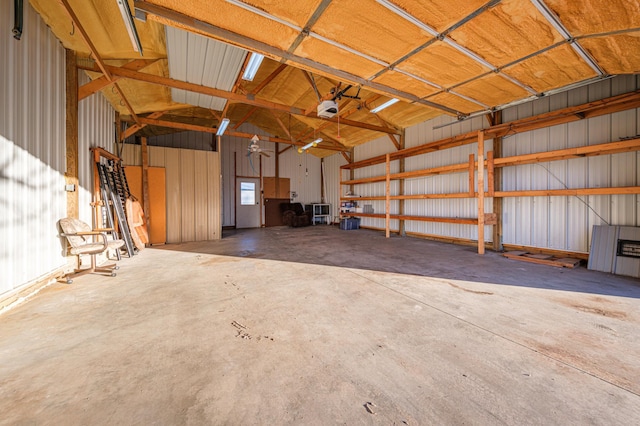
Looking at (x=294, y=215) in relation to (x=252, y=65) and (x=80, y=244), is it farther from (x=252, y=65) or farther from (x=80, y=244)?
(x=80, y=244)

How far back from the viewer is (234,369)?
60.3 inches

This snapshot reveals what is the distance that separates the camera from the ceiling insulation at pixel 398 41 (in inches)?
91.0

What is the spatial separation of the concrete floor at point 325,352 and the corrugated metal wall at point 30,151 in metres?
0.47

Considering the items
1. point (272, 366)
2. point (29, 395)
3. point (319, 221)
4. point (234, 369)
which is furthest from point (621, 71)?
point (319, 221)

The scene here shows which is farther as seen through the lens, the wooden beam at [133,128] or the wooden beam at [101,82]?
the wooden beam at [133,128]

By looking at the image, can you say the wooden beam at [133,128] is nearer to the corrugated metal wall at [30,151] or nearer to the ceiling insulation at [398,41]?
the ceiling insulation at [398,41]

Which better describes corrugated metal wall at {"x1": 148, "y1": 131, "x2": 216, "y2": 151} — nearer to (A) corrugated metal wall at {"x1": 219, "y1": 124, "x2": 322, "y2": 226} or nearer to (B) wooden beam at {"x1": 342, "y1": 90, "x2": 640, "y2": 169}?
(A) corrugated metal wall at {"x1": 219, "y1": 124, "x2": 322, "y2": 226}

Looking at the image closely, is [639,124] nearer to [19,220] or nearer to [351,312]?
[351,312]

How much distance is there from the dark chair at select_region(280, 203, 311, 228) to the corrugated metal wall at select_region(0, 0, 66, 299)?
8.16 metres

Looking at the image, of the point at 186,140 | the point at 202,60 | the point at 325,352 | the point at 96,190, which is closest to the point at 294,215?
the point at 186,140

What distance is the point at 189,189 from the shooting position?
7.03 meters

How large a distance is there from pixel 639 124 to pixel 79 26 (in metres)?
8.48

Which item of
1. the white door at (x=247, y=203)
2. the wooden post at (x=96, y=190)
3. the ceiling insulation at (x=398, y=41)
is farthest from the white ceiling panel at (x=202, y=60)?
the white door at (x=247, y=203)

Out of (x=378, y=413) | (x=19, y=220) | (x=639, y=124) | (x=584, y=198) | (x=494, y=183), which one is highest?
(x=639, y=124)
